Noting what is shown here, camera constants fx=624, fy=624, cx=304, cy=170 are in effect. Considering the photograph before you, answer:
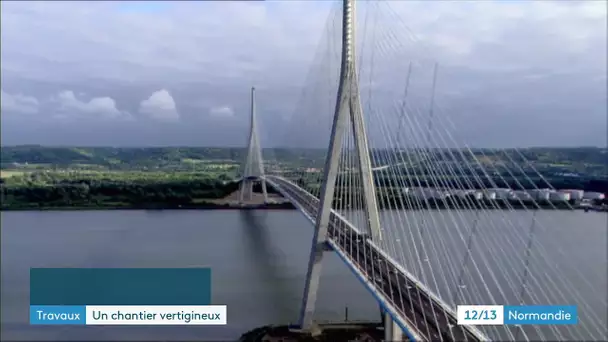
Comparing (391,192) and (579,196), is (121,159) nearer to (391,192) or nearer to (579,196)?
(391,192)

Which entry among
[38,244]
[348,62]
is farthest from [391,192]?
[38,244]

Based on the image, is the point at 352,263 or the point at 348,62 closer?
the point at 352,263

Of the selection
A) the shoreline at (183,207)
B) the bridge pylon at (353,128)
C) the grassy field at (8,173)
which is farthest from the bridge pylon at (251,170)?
the bridge pylon at (353,128)

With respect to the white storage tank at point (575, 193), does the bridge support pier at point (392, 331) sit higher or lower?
lower

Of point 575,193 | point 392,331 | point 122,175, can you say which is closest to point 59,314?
point 392,331

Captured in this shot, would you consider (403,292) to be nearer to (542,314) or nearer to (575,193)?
(542,314)

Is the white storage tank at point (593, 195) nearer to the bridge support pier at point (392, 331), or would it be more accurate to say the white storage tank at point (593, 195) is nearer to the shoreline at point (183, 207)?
the bridge support pier at point (392, 331)

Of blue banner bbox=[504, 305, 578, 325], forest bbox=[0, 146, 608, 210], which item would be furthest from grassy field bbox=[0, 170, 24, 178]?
blue banner bbox=[504, 305, 578, 325]
